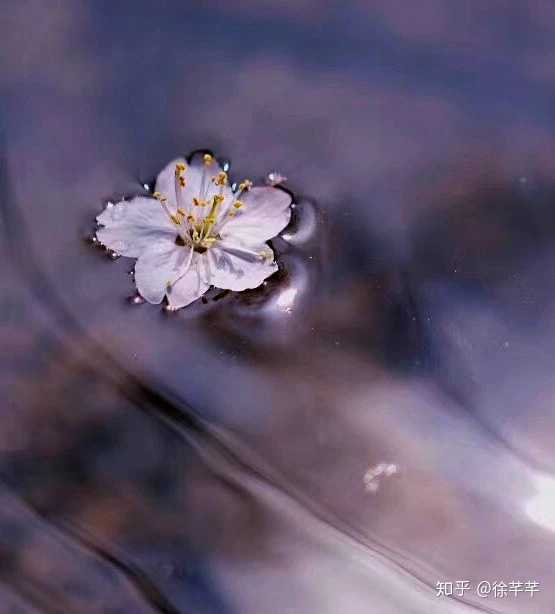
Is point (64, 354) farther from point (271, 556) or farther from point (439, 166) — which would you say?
point (439, 166)

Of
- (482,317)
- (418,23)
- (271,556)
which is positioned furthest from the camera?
(418,23)

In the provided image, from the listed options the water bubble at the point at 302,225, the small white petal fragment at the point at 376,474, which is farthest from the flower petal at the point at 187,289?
the small white petal fragment at the point at 376,474

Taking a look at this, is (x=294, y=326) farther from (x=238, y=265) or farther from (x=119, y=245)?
(x=119, y=245)

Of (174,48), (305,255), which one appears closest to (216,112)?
(174,48)

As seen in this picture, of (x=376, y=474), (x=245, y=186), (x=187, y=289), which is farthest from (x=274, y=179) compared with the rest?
(x=376, y=474)

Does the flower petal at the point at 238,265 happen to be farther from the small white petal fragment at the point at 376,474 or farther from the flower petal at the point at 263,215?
the small white petal fragment at the point at 376,474

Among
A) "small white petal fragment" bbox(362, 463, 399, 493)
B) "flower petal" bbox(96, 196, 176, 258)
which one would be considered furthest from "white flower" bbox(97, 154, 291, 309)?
"small white petal fragment" bbox(362, 463, 399, 493)
